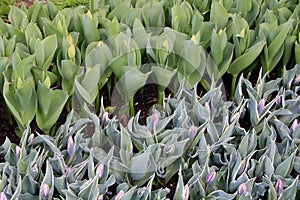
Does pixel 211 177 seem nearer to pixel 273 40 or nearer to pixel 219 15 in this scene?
pixel 273 40

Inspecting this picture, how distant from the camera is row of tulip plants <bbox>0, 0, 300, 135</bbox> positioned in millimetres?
2389

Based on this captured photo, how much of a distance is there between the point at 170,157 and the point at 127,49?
612mm

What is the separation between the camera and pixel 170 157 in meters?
2.15

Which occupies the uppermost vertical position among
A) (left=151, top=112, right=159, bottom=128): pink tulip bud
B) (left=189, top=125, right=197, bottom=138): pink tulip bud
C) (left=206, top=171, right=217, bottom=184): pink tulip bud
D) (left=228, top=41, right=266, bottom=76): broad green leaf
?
(left=228, top=41, right=266, bottom=76): broad green leaf

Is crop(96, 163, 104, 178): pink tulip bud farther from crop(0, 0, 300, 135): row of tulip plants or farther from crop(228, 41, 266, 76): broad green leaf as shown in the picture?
crop(228, 41, 266, 76): broad green leaf

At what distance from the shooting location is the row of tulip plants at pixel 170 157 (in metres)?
2.03

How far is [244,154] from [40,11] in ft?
4.50

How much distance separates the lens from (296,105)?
2482 mm

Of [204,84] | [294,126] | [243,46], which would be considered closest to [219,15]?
[243,46]

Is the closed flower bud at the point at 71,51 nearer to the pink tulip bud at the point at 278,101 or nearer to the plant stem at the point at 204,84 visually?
the plant stem at the point at 204,84

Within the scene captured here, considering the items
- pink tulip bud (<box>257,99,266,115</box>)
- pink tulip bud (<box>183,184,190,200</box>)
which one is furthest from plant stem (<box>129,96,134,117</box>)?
pink tulip bud (<box>183,184,190,200</box>)

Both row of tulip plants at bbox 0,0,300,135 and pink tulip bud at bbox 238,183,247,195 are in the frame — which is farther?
row of tulip plants at bbox 0,0,300,135

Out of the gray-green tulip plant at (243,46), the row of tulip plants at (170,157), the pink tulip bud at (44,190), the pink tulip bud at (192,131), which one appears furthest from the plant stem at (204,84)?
the pink tulip bud at (44,190)

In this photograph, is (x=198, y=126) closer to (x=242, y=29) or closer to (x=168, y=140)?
(x=168, y=140)
